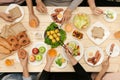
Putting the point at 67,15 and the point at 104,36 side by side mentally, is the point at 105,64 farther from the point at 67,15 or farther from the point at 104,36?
the point at 67,15

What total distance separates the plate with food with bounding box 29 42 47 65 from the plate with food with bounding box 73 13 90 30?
27cm

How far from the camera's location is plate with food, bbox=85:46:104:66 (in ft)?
5.89

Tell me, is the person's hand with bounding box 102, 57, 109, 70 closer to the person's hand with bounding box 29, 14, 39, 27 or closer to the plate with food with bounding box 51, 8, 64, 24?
the plate with food with bounding box 51, 8, 64, 24

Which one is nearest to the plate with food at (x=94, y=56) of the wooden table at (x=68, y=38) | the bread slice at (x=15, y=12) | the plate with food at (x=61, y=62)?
the wooden table at (x=68, y=38)

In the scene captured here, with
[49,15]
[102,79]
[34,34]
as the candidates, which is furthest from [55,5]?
[102,79]

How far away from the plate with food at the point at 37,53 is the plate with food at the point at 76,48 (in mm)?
170

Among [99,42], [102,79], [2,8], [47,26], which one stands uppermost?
[2,8]

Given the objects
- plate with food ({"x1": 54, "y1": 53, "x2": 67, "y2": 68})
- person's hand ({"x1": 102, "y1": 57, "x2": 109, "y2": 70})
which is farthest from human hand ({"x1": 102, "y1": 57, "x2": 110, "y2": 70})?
plate with food ({"x1": 54, "y1": 53, "x2": 67, "y2": 68})

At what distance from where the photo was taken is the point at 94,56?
1.82 metres

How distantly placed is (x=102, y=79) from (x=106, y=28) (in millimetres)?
354

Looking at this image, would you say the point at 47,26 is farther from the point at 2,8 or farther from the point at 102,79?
the point at 102,79

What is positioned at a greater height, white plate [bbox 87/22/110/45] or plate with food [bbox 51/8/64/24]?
plate with food [bbox 51/8/64/24]

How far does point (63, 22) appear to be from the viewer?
1845 mm

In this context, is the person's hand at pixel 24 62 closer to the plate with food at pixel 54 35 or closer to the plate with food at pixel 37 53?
the plate with food at pixel 37 53
